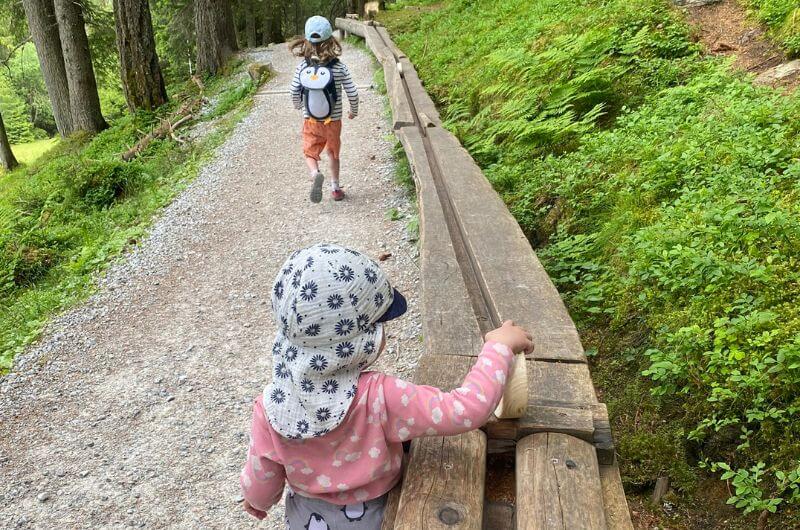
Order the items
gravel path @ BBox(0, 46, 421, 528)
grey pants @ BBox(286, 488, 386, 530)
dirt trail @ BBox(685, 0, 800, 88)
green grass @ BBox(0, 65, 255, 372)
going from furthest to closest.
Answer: green grass @ BBox(0, 65, 255, 372), dirt trail @ BBox(685, 0, 800, 88), gravel path @ BBox(0, 46, 421, 528), grey pants @ BBox(286, 488, 386, 530)

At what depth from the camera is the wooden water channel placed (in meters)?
2.21

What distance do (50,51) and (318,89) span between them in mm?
12882

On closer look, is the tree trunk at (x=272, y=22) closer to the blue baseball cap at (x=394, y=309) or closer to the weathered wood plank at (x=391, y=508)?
the blue baseball cap at (x=394, y=309)

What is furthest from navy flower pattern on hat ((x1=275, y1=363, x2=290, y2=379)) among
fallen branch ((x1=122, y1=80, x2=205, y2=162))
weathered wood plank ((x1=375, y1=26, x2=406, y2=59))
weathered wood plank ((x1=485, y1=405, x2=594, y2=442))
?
weathered wood plank ((x1=375, y1=26, x2=406, y2=59))

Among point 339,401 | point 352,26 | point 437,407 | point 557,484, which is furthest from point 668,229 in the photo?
Result: point 352,26

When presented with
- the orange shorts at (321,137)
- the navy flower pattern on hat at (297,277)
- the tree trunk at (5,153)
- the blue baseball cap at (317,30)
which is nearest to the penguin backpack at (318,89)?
the orange shorts at (321,137)

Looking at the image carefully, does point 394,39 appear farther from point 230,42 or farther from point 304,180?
point 304,180

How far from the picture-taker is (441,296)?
373 cm

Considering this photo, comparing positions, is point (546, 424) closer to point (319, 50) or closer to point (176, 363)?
point (176, 363)

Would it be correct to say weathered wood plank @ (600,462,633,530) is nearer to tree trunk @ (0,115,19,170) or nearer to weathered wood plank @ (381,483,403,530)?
weathered wood plank @ (381,483,403,530)

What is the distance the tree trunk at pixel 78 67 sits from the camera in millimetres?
15086

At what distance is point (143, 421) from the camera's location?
463 centimetres

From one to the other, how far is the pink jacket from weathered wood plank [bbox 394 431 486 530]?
0.48 ft

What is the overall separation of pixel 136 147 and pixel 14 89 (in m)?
41.1
